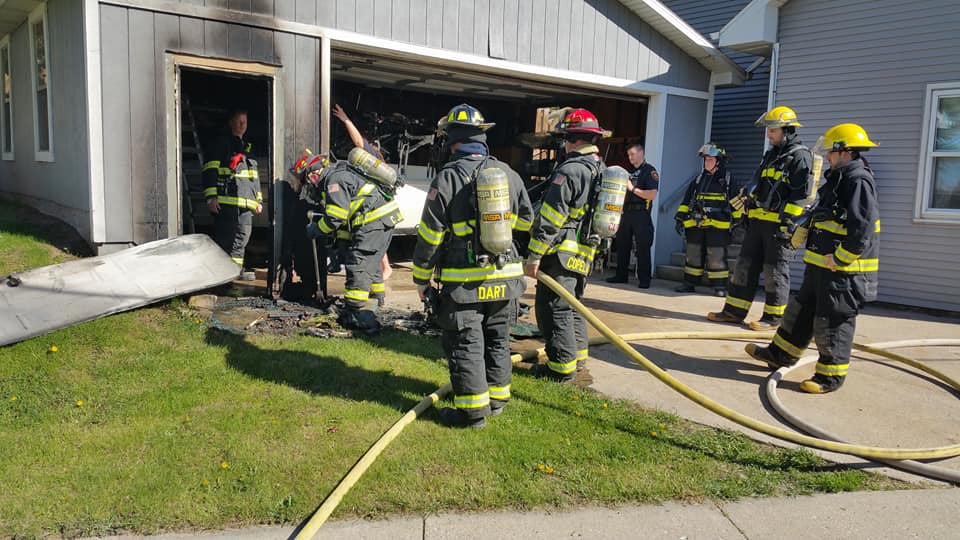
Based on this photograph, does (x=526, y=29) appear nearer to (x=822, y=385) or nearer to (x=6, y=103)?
(x=822, y=385)

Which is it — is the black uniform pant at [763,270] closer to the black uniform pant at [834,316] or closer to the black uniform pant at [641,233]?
the black uniform pant at [834,316]

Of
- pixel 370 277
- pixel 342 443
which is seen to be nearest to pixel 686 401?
pixel 342 443

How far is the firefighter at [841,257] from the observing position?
4.98 meters

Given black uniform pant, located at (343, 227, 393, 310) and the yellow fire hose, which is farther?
black uniform pant, located at (343, 227, 393, 310)

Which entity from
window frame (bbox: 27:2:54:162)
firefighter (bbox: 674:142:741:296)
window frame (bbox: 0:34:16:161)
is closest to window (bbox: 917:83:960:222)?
firefighter (bbox: 674:142:741:296)

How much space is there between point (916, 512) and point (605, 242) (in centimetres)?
262

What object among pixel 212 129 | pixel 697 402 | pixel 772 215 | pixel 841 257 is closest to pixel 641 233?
pixel 772 215

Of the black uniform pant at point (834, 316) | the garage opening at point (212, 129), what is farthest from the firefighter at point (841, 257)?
the garage opening at point (212, 129)

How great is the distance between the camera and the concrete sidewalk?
317cm

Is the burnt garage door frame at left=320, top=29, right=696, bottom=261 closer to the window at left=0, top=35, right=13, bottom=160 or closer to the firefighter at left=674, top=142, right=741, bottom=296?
the firefighter at left=674, top=142, right=741, bottom=296

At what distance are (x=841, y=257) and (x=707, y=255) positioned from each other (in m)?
4.26

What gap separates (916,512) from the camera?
3463 millimetres

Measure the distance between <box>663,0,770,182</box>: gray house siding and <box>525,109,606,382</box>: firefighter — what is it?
7.95 m

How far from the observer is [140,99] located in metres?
6.76
